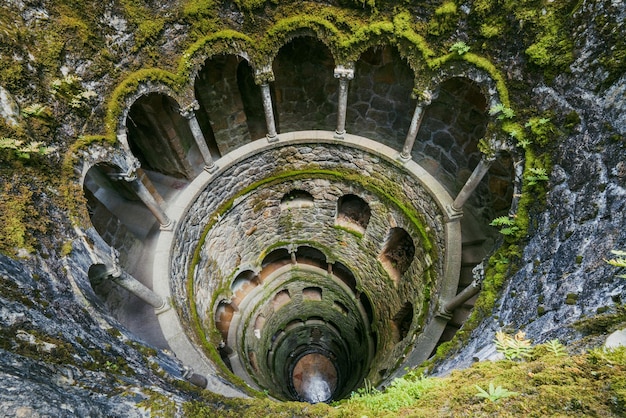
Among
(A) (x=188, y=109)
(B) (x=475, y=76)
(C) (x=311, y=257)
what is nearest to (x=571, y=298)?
(B) (x=475, y=76)

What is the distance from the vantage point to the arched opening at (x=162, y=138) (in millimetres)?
10961

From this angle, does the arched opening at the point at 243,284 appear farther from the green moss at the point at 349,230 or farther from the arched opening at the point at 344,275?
the green moss at the point at 349,230

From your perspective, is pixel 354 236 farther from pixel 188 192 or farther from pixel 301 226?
pixel 188 192

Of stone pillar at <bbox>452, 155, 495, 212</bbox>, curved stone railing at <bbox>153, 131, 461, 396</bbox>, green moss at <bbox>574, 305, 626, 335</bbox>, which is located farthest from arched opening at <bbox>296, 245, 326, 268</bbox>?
green moss at <bbox>574, 305, 626, 335</bbox>

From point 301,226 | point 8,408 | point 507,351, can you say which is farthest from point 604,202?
point 301,226

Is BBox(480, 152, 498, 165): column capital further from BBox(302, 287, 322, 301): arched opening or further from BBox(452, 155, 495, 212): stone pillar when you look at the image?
BBox(302, 287, 322, 301): arched opening

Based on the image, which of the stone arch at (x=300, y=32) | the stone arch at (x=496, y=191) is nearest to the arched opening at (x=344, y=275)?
the stone arch at (x=496, y=191)

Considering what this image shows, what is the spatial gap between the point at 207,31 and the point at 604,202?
955 centimetres

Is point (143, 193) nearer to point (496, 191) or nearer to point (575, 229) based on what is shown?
point (575, 229)

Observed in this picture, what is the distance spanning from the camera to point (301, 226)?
14773 mm

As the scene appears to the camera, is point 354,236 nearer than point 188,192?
No

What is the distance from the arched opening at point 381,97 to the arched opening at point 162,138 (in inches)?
250

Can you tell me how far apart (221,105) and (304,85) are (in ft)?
11.1

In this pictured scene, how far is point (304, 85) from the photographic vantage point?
13.1 meters
